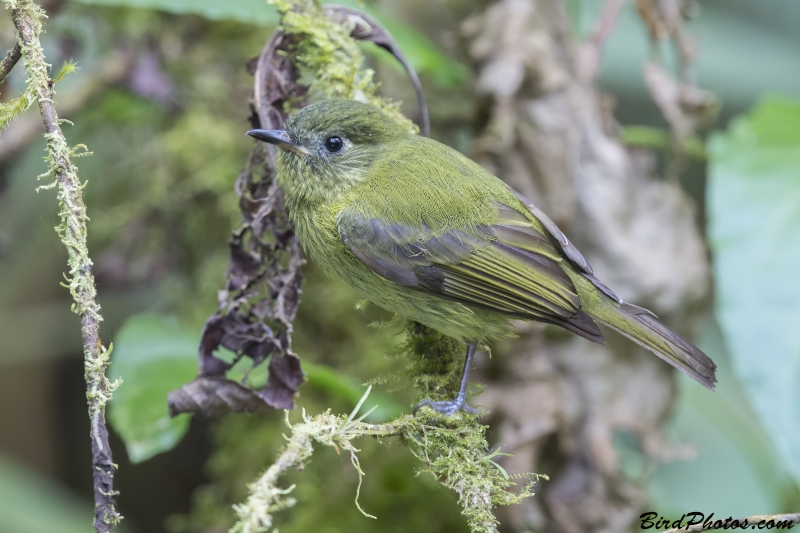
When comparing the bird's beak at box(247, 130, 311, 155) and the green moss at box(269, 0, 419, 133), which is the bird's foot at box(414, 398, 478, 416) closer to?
the bird's beak at box(247, 130, 311, 155)

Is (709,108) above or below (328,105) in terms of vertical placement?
below

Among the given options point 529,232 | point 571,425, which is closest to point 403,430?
point 529,232

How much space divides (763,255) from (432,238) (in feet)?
4.56

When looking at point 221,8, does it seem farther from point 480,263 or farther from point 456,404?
point 456,404

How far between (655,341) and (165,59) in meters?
2.80

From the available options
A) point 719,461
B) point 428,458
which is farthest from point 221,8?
point 719,461

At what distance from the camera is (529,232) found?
7.63 ft

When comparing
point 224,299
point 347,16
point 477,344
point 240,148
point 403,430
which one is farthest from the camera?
point 240,148

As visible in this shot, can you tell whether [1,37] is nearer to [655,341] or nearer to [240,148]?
[240,148]

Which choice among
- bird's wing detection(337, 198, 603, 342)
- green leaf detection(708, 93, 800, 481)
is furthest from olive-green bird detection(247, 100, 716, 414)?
→ green leaf detection(708, 93, 800, 481)

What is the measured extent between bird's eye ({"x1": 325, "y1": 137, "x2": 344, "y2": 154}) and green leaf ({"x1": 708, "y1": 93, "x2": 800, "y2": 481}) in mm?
1478

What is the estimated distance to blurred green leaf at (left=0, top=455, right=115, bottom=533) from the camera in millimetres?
3383

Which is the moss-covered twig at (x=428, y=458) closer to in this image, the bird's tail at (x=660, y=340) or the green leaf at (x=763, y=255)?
the bird's tail at (x=660, y=340)

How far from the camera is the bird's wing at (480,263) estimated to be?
220 cm
